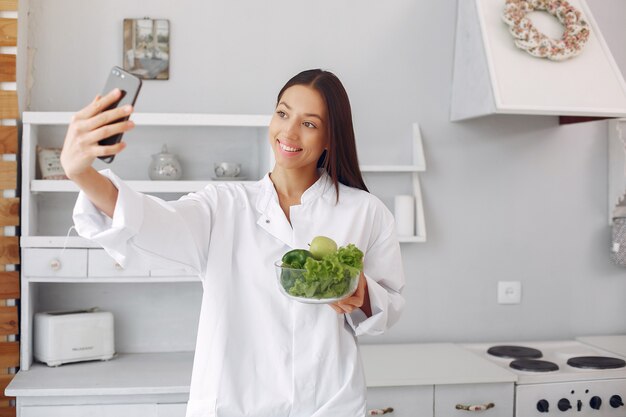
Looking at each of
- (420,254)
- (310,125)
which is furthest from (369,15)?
(310,125)

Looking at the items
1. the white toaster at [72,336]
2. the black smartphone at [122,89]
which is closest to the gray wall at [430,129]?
the white toaster at [72,336]

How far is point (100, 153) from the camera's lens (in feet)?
3.67

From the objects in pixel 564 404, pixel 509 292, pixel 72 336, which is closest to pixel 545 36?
pixel 509 292

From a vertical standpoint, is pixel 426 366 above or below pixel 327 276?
below

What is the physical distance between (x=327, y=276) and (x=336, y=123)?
0.42 metres

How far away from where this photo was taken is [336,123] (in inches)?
64.8

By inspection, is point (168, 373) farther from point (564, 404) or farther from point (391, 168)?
point (564, 404)

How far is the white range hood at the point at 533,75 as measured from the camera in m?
2.64

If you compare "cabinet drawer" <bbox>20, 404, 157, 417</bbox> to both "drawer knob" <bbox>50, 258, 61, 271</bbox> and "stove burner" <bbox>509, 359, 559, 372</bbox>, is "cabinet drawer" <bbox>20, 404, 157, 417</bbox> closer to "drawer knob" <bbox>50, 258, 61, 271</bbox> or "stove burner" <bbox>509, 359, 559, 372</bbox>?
"drawer knob" <bbox>50, 258, 61, 271</bbox>

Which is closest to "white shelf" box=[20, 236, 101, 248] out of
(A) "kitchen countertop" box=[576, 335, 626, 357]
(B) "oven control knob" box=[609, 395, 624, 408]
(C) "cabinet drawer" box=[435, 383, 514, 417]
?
(C) "cabinet drawer" box=[435, 383, 514, 417]

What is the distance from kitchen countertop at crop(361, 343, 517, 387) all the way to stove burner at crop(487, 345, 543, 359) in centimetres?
11

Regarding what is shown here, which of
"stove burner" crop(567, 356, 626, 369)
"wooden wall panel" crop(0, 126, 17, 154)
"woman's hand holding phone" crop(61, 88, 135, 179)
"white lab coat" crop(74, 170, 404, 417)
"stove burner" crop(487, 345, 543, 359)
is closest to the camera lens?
"woman's hand holding phone" crop(61, 88, 135, 179)

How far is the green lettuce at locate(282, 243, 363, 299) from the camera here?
1359 millimetres

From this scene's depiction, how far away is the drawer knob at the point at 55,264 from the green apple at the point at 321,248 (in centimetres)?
137
